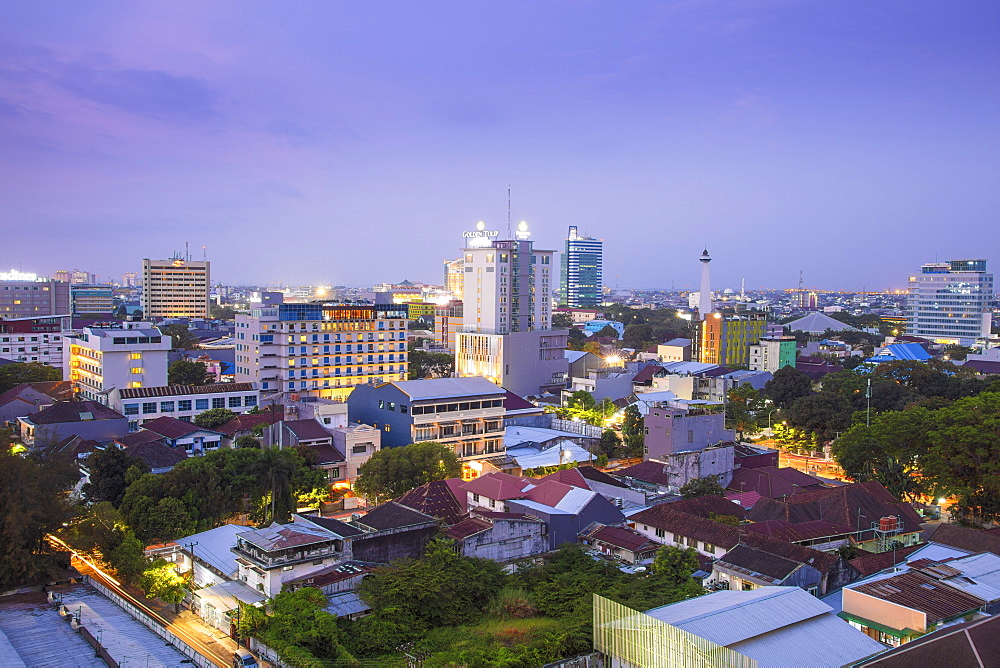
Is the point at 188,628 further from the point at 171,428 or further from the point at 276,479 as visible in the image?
the point at 171,428

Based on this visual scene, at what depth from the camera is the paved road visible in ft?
52.6

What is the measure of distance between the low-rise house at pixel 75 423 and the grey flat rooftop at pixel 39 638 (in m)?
13.8

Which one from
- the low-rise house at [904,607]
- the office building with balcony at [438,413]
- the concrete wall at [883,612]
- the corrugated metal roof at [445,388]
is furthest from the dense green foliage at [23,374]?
the low-rise house at [904,607]

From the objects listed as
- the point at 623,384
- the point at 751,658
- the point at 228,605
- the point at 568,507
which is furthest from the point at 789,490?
the point at 623,384

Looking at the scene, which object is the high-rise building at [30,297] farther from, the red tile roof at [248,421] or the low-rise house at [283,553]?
the low-rise house at [283,553]

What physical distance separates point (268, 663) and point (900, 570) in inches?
537

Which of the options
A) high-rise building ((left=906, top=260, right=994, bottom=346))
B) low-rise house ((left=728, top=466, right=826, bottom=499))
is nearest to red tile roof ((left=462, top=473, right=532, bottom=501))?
low-rise house ((left=728, top=466, right=826, bottom=499))

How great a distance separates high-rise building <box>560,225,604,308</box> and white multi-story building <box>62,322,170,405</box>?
12467 centimetres

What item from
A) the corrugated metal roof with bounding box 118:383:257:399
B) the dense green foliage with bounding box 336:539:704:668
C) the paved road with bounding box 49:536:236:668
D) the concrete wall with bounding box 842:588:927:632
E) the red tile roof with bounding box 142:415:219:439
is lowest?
the paved road with bounding box 49:536:236:668

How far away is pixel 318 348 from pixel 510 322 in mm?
12683

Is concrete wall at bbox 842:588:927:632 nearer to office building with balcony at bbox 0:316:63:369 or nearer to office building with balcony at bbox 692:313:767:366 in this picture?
office building with balcony at bbox 692:313:767:366

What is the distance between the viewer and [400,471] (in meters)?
25.8

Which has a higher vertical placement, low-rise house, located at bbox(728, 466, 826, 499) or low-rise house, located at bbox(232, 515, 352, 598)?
low-rise house, located at bbox(232, 515, 352, 598)

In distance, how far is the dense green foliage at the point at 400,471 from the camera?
25.7 meters
